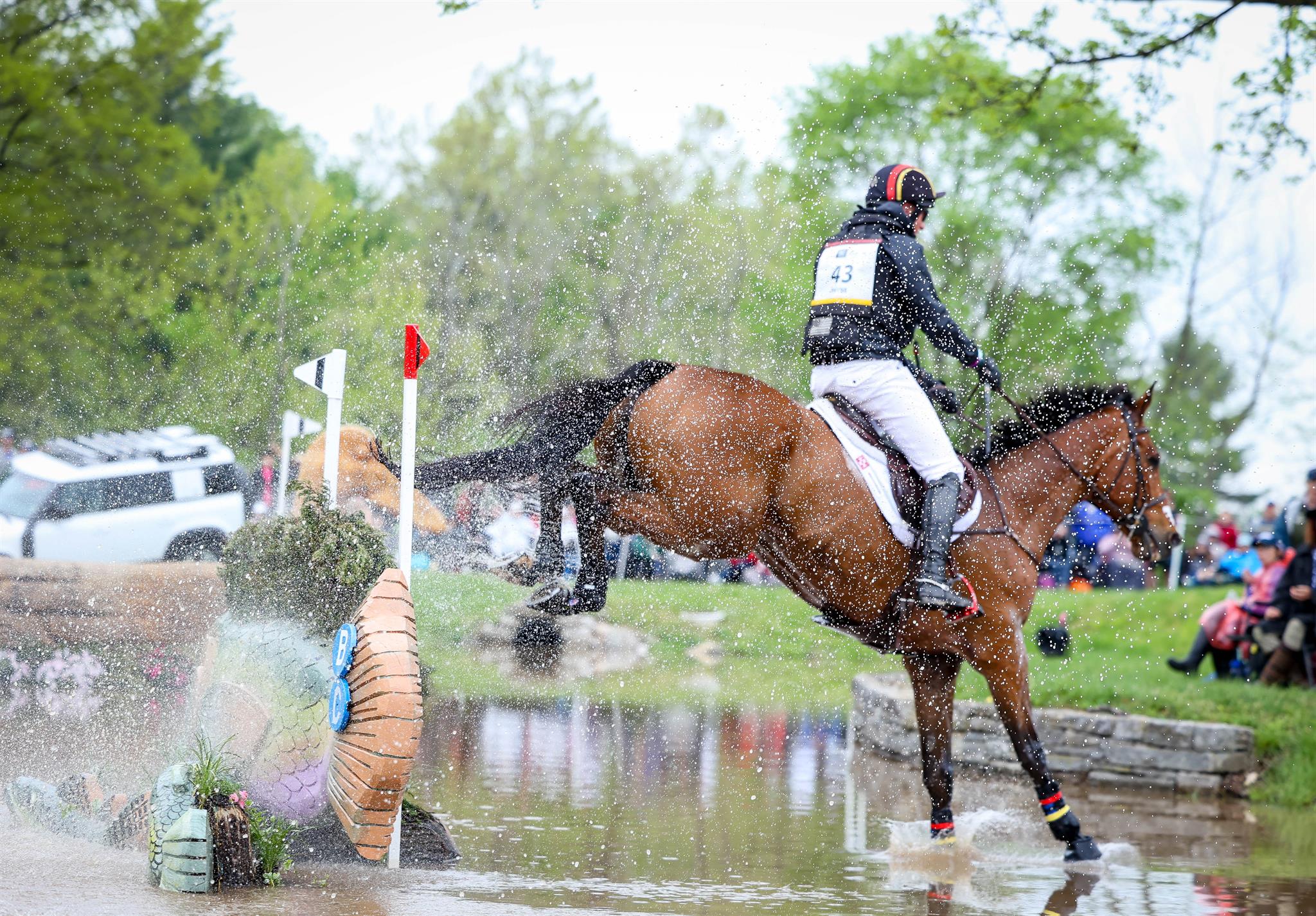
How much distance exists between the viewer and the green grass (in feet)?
35.0

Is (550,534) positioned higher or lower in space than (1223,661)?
higher

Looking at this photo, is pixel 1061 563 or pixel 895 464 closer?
pixel 895 464

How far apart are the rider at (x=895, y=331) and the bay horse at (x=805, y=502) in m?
0.27

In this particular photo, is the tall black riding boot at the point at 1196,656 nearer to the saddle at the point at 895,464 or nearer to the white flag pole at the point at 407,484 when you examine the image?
the saddle at the point at 895,464

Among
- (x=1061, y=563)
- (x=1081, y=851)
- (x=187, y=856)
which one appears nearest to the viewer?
(x=187, y=856)

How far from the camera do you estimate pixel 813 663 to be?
58.9ft

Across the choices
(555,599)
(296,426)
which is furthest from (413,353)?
(296,426)

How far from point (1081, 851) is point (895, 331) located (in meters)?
2.97

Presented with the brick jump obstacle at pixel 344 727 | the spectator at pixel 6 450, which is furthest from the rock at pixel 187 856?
the spectator at pixel 6 450

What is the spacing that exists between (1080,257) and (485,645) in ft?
70.7

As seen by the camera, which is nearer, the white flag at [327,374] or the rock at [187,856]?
the rock at [187,856]

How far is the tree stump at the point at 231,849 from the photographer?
530cm

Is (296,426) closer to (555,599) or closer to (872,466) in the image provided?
(555,599)

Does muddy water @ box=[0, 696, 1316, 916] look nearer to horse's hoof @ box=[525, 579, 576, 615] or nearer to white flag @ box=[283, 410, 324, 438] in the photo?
horse's hoof @ box=[525, 579, 576, 615]
